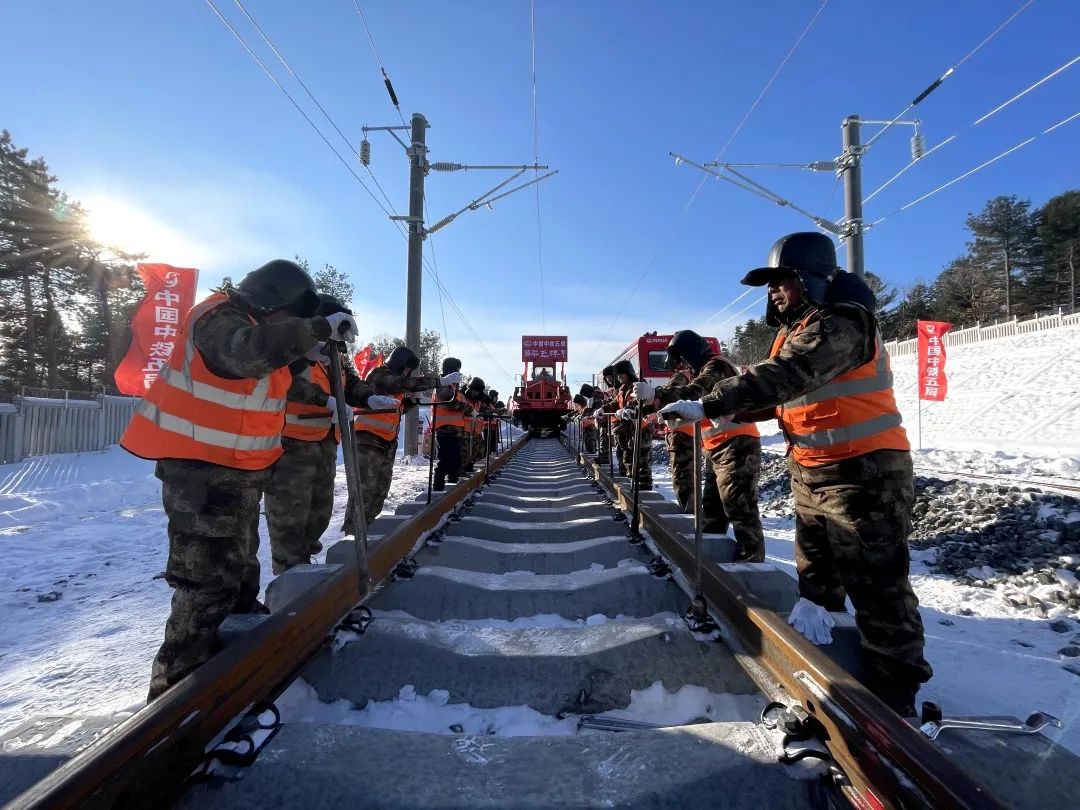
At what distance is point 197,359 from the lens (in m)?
2.28

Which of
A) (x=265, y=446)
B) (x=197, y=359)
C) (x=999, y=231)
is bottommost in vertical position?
(x=265, y=446)

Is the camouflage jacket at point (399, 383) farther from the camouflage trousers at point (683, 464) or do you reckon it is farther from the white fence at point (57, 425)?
the white fence at point (57, 425)

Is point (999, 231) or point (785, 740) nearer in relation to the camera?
point (785, 740)

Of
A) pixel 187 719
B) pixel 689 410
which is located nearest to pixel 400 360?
pixel 689 410

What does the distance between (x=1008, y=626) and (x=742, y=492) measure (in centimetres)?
184

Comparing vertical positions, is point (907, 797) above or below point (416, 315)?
below

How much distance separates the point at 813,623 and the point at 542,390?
2186 cm

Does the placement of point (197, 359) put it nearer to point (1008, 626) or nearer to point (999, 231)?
point (1008, 626)

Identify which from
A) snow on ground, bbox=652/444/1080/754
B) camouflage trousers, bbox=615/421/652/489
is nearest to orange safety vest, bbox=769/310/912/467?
snow on ground, bbox=652/444/1080/754

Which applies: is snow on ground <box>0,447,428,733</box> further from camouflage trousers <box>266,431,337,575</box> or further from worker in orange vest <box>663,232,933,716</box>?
worker in orange vest <box>663,232,933,716</box>

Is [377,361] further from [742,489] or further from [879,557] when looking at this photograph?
[879,557]

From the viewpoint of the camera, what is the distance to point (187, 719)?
4.52 ft

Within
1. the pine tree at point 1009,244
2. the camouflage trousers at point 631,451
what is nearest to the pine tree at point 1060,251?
the pine tree at point 1009,244

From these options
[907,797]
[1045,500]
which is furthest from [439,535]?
[1045,500]
